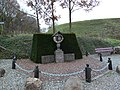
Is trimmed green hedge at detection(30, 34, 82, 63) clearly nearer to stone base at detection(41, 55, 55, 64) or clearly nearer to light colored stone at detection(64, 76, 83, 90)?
stone base at detection(41, 55, 55, 64)

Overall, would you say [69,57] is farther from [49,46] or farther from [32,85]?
[32,85]

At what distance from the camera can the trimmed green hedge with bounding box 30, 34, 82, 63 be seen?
9.70 m

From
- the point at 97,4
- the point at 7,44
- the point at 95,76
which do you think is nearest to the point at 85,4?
the point at 97,4

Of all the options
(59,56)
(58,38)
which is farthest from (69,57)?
(58,38)

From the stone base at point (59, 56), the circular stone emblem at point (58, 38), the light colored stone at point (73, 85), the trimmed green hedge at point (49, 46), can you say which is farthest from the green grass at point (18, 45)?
the light colored stone at point (73, 85)

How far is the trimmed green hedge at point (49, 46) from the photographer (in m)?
9.70

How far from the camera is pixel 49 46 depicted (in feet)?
32.7

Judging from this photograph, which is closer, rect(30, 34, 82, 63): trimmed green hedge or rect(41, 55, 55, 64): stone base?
rect(41, 55, 55, 64): stone base

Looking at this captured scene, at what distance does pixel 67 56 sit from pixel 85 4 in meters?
10.8

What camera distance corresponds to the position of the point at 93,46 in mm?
17469

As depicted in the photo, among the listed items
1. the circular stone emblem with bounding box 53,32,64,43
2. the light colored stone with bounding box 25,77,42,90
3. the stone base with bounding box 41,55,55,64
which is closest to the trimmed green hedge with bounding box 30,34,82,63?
the stone base with bounding box 41,55,55,64

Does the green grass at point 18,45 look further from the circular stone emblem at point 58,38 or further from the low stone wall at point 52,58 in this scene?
the circular stone emblem at point 58,38

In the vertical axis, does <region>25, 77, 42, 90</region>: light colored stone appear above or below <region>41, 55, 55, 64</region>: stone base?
below

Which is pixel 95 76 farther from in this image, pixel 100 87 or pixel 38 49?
pixel 38 49
